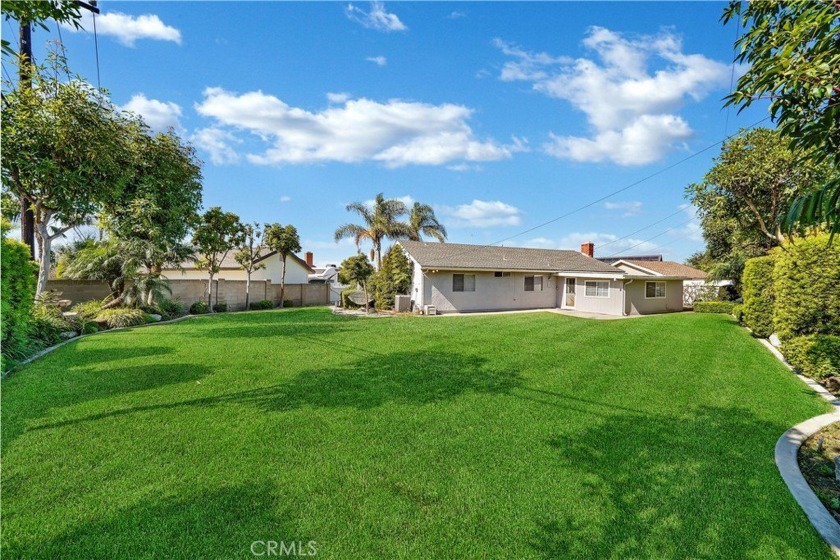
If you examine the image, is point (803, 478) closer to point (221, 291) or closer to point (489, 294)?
point (489, 294)

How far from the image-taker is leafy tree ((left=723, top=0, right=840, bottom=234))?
263 centimetres

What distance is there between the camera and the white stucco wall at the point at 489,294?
66.5 feet

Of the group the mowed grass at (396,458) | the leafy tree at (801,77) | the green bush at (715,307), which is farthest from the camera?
the green bush at (715,307)

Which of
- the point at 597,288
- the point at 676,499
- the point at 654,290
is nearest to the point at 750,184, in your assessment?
the point at 597,288

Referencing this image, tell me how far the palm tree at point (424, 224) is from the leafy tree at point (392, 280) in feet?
32.7

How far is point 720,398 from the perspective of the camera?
655cm

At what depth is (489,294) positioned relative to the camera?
21.8 meters

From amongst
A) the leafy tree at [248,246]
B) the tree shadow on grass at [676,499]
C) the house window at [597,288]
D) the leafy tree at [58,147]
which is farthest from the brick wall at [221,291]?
the tree shadow on grass at [676,499]

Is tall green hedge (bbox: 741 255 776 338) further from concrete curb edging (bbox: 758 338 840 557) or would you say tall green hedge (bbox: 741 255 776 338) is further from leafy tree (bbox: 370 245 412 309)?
leafy tree (bbox: 370 245 412 309)

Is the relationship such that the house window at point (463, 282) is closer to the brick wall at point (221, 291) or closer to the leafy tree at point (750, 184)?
the leafy tree at point (750, 184)

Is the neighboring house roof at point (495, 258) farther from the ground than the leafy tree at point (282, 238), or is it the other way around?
the leafy tree at point (282, 238)

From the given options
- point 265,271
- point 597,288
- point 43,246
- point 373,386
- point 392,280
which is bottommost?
point 373,386

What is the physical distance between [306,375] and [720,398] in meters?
7.57

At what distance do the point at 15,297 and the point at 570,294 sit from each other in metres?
24.0
